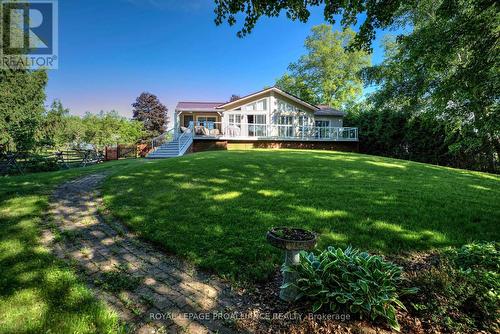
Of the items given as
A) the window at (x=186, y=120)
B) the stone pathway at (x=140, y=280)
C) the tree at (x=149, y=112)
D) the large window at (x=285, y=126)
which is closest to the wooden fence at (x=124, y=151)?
the window at (x=186, y=120)

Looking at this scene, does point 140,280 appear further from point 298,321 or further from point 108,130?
point 108,130

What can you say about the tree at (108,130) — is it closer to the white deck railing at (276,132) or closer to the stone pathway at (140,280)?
the white deck railing at (276,132)

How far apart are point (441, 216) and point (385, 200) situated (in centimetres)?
109

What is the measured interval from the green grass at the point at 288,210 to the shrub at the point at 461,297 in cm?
121

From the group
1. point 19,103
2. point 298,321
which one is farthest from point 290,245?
point 19,103

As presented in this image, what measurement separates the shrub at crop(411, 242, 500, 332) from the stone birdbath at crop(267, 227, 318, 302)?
120cm

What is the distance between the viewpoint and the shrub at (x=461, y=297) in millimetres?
2476

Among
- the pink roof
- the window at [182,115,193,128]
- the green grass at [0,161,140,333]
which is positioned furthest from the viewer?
the window at [182,115,193,128]

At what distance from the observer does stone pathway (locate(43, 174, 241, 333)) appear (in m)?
2.67

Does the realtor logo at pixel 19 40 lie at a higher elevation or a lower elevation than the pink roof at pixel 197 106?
higher

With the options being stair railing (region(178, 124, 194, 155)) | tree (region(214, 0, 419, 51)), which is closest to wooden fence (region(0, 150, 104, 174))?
stair railing (region(178, 124, 194, 155))

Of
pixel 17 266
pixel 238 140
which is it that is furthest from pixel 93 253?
pixel 238 140

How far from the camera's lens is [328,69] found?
36.8m

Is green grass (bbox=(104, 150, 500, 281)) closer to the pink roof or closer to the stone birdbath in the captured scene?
the stone birdbath
